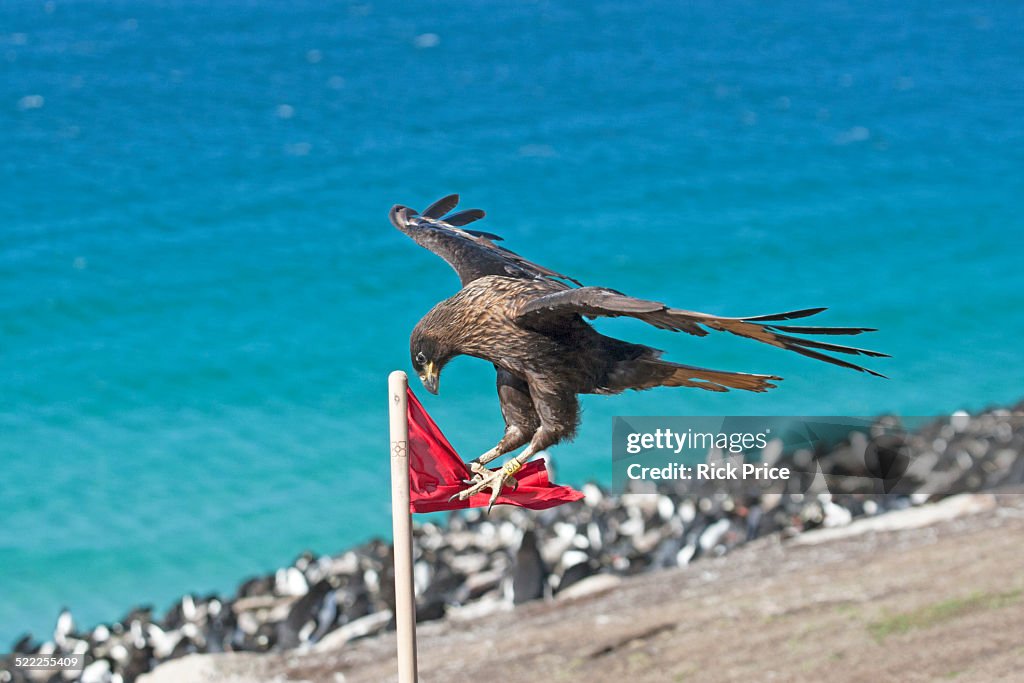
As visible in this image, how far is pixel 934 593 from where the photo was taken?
30.6ft

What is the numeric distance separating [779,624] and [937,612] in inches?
42.5

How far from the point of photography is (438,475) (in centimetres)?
531

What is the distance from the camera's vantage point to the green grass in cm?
889

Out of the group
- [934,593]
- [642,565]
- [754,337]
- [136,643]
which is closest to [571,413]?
[754,337]

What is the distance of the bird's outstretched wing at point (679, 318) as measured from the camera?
4133 millimetres

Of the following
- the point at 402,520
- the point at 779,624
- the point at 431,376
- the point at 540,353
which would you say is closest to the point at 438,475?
the point at 402,520

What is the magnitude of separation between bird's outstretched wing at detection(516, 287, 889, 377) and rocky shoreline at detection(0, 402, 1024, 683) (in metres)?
6.76

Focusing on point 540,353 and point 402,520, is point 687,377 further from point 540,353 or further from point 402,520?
point 402,520

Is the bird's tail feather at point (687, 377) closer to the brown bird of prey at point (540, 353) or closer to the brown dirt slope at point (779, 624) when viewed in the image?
the brown bird of prey at point (540, 353)

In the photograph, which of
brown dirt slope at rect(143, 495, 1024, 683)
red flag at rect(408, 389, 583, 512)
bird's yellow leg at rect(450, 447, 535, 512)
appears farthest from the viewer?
brown dirt slope at rect(143, 495, 1024, 683)

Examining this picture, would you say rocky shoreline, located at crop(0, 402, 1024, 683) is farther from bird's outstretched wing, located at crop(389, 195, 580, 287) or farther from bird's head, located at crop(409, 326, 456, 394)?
bird's head, located at crop(409, 326, 456, 394)

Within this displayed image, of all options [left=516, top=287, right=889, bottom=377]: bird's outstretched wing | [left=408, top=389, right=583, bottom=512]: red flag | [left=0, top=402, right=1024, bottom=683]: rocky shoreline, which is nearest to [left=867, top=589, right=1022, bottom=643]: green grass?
[left=0, top=402, right=1024, bottom=683]: rocky shoreline

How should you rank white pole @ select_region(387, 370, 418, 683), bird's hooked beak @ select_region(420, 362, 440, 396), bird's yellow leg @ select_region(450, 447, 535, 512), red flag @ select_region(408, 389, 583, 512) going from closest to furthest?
bird's hooked beak @ select_region(420, 362, 440, 396), bird's yellow leg @ select_region(450, 447, 535, 512), white pole @ select_region(387, 370, 418, 683), red flag @ select_region(408, 389, 583, 512)

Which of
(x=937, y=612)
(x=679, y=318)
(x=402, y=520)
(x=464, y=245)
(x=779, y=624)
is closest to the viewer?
(x=679, y=318)
